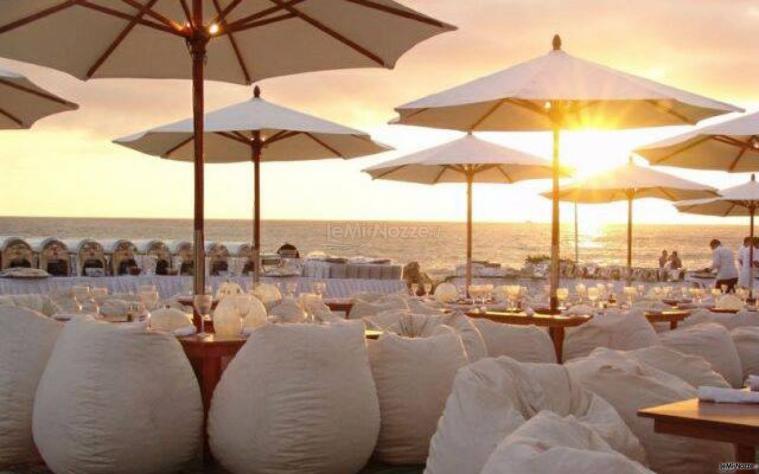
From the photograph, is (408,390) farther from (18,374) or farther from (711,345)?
(711,345)

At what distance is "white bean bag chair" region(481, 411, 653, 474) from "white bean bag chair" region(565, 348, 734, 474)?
1236 mm

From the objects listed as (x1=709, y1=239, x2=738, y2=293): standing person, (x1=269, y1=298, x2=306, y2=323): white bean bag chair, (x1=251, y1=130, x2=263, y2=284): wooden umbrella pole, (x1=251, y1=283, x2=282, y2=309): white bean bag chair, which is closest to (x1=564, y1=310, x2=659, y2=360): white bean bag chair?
(x1=269, y1=298, x2=306, y2=323): white bean bag chair

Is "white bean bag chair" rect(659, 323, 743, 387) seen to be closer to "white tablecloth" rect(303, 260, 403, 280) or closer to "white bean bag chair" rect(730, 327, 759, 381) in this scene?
"white bean bag chair" rect(730, 327, 759, 381)

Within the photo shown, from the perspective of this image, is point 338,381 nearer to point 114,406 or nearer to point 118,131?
point 114,406

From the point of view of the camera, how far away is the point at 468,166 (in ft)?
38.3

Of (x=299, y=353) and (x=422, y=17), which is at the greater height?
(x=422, y=17)

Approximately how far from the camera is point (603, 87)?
22.5ft

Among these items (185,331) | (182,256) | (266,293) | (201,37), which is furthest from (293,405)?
(182,256)

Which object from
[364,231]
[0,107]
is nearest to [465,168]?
[0,107]

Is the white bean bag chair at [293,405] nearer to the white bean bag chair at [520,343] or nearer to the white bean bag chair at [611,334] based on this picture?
the white bean bag chair at [520,343]

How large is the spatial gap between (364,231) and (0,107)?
3208 inches

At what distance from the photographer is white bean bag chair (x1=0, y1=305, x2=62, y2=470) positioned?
5211 millimetres

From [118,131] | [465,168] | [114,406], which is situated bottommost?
[114,406]

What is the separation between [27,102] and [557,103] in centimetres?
372
